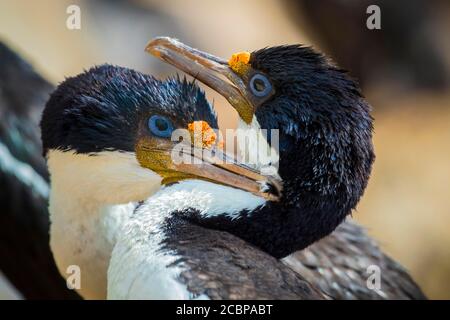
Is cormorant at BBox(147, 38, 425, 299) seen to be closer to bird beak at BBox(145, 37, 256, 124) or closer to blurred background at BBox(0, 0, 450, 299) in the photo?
bird beak at BBox(145, 37, 256, 124)

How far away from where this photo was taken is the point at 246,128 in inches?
81.7

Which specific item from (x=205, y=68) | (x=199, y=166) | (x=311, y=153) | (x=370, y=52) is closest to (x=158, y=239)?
(x=199, y=166)

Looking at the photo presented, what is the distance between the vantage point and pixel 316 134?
5.99 feet

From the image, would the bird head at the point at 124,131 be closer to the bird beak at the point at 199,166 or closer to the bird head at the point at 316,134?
the bird beak at the point at 199,166

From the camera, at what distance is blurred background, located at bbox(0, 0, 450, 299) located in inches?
157

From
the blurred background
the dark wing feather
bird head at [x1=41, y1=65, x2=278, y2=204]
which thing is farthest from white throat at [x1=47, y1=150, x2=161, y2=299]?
the blurred background

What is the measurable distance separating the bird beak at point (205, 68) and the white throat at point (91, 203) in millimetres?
259

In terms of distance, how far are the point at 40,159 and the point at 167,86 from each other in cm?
99

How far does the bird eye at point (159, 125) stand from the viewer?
2.04 m

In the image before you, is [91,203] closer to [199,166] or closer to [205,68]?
[199,166]

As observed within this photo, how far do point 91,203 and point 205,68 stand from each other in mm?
436

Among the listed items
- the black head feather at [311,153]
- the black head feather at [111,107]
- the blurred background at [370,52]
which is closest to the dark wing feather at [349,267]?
the black head feather at [311,153]

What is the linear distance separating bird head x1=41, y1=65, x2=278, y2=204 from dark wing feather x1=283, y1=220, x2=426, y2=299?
51cm
